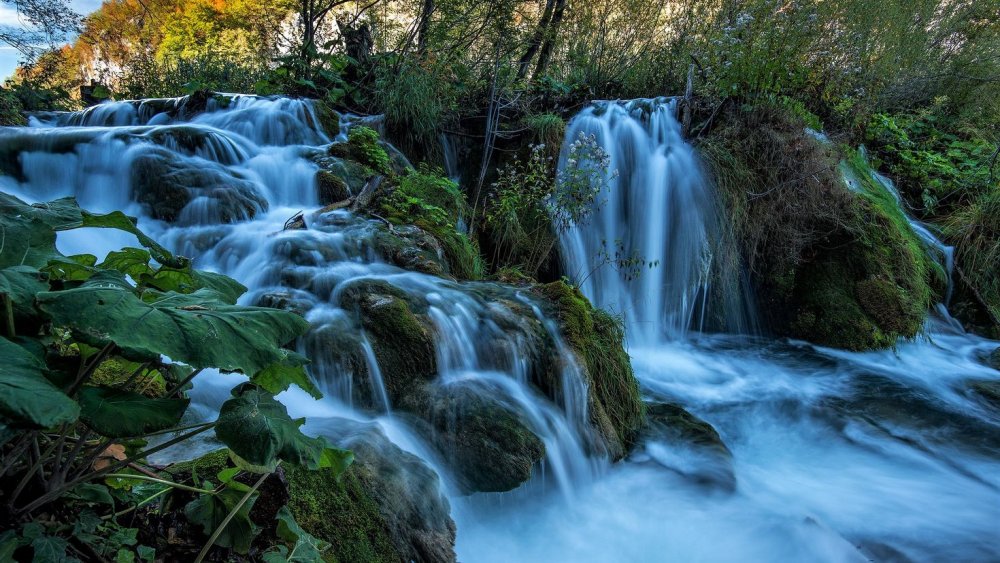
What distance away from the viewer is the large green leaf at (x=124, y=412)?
936mm

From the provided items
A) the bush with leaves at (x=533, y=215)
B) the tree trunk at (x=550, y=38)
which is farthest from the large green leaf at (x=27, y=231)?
the tree trunk at (x=550, y=38)

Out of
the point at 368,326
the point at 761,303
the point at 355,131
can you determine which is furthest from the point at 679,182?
the point at 368,326

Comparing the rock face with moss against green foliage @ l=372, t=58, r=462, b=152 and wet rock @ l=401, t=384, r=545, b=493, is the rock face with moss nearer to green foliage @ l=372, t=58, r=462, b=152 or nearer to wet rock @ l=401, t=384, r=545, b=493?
green foliage @ l=372, t=58, r=462, b=152

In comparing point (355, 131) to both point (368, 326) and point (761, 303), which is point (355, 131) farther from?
point (761, 303)

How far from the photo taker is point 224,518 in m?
1.34

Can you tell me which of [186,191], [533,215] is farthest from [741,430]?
[186,191]

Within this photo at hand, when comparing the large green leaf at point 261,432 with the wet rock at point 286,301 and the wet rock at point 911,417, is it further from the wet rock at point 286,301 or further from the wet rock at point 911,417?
the wet rock at point 911,417

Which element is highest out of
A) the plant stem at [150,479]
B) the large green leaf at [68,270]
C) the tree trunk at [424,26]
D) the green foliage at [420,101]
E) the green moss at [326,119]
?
the tree trunk at [424,26]

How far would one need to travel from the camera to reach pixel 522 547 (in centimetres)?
272

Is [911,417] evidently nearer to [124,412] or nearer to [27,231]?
[124,412]

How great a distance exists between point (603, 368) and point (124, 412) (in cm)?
321

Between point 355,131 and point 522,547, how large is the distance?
5853 millimetres

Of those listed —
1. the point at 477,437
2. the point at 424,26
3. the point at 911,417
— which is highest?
the point at 424,26

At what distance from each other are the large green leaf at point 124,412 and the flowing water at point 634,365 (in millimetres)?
1719
